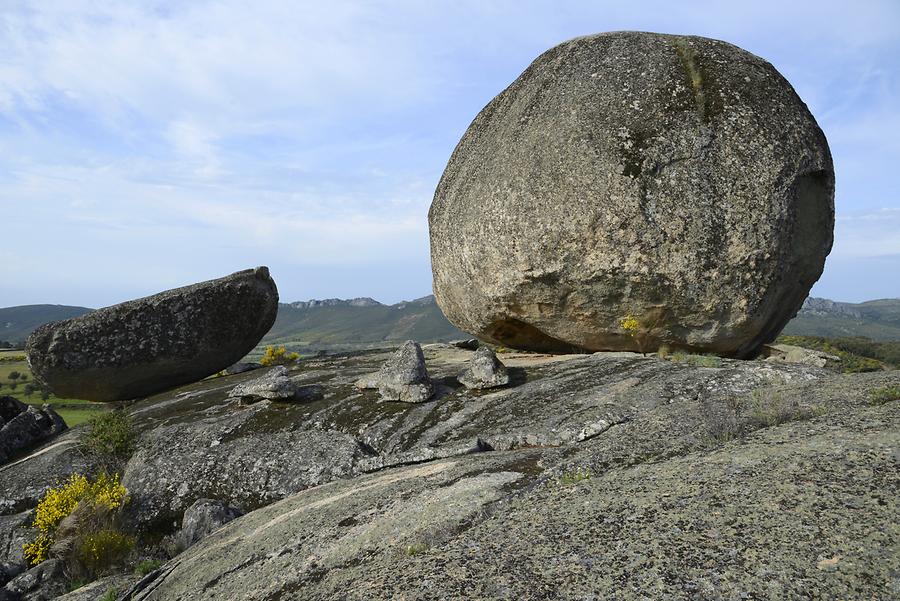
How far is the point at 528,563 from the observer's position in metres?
5.30

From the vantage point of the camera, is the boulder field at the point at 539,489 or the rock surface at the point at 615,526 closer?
the rock surface at the point at 615,526

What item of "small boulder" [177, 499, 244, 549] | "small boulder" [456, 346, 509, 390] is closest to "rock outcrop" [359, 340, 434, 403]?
"small boulder" [456, 346, 509, 390]

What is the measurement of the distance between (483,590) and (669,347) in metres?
11.9

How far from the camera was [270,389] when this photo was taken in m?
15.0

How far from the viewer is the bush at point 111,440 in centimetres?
1439

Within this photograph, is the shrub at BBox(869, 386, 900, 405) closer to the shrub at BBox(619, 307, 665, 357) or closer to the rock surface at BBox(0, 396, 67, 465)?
the shrub at BBox(619, 307, 665, 357)

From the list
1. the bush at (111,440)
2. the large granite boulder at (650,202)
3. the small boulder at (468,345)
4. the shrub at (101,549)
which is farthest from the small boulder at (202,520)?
the small boulder at (468,345)

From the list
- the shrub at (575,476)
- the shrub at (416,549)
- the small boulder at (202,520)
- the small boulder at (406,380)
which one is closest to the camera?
the shrub at (416,549)

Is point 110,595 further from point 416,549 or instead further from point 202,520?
point 416,549

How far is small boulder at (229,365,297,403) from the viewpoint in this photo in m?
15.0

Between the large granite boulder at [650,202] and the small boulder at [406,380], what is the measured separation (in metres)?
2.96

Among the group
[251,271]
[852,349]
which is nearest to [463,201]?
[251,271]

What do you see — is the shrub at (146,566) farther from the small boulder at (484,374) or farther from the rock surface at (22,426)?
the rock surface at (22,426)

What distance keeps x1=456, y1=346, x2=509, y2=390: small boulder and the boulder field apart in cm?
29
